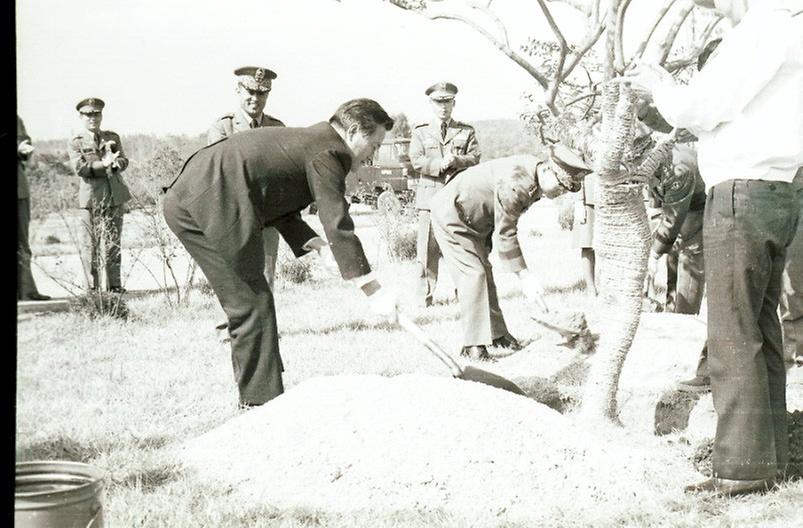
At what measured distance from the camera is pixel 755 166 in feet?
9.46

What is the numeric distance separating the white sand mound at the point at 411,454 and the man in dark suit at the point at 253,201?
0.49 m

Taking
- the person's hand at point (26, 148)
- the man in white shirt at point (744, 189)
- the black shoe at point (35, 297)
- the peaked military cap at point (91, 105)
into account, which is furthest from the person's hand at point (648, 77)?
the black shoe at point (35, 297)

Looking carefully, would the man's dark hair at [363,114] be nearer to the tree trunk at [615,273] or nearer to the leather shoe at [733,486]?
the tree trunk at [615,273]

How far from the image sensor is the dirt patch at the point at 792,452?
10.6 feet

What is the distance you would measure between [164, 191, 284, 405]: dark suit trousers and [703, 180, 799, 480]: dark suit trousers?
76.3 inches

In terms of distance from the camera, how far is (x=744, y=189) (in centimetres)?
288

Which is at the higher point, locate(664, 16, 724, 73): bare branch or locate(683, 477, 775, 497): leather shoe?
locate(664, 16, 724, 73): bare branch

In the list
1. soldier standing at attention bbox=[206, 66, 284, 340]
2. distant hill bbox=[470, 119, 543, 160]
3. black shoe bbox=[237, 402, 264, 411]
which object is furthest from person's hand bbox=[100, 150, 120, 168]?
distant hill bbox=[470, 119, 543, 160]

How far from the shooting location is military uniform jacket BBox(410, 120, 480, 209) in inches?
287

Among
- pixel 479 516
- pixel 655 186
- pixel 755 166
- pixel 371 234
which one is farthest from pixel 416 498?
pixel 371 234

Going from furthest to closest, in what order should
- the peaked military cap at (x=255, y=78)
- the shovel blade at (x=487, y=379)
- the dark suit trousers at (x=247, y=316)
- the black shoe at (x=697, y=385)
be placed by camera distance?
the peaked military cap at (x=255, y=78), the black shoe at (x=697, y=385), the shovel blade at (x=487, y=379), the dark suit trousers at (x=247, y=316)

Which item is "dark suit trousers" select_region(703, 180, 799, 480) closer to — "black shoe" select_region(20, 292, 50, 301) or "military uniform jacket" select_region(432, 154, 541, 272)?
"military uniform jacket" select_region(432, 154, 541, 272)

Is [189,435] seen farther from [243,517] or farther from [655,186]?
[655,186]

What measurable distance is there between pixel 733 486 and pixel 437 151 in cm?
482
